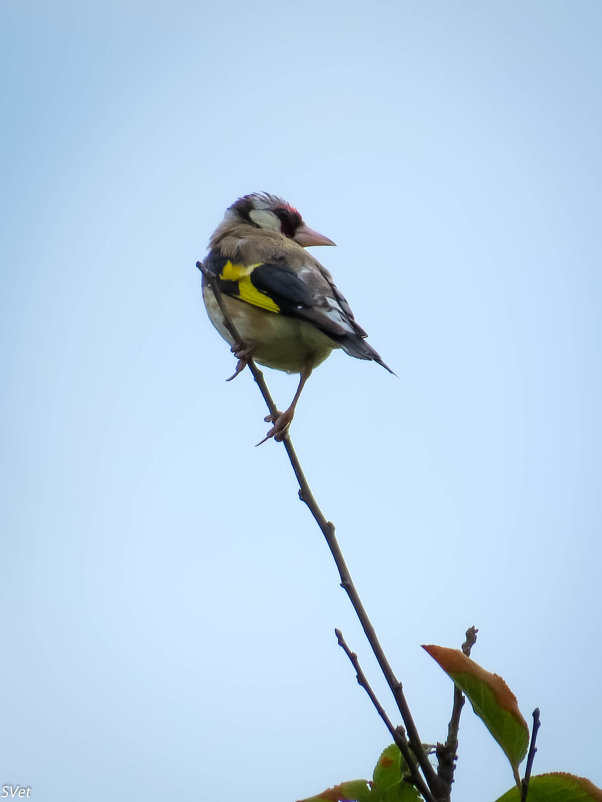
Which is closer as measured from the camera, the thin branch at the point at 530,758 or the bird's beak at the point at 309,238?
the thin branch at the point at 530,758

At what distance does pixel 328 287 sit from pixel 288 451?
2.20m

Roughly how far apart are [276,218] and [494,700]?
514 centimetres

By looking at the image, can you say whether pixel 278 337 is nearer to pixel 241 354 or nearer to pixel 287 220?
pixel 241 354

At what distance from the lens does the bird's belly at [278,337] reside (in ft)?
15.1

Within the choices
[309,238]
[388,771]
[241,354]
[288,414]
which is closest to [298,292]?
[241,354]

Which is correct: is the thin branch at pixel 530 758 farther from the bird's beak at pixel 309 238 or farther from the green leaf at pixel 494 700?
the bird's beak at pixel 309 238

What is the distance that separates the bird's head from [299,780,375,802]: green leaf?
15.8 ft

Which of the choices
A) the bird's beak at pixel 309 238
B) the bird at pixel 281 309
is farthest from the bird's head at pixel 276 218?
the bird at pixel 281 309

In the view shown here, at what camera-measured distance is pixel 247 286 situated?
4.73 m

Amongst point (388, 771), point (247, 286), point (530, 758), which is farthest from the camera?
point (247, 286)

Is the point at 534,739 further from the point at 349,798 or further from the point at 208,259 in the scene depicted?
the point at 208,259

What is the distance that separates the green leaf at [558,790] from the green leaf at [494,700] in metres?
0.05

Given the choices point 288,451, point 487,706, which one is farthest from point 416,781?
point 288,451

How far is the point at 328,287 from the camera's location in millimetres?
4770
